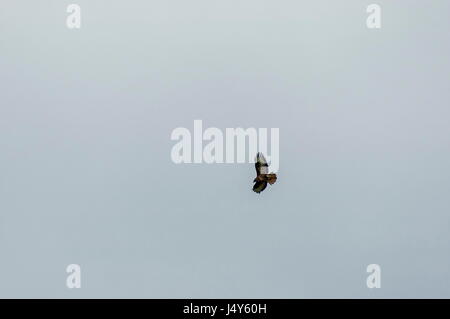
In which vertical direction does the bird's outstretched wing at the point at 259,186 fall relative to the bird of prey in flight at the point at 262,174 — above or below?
below

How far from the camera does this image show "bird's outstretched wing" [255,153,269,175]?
4.34m

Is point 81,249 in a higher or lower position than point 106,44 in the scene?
lower

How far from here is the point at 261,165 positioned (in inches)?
171

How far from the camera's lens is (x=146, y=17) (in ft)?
14.2

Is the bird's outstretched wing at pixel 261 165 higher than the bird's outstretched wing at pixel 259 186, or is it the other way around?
the bird's outstretched wing at pixel 261 165

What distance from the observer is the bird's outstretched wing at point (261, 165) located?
434 centimetres

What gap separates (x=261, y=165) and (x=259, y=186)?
17 centimetres

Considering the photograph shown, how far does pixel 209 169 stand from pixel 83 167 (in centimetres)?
97

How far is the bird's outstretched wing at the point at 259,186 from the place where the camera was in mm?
4360

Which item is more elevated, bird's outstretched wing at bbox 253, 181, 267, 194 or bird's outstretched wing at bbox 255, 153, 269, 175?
bird's outstretched wing at bbox 255, 153, 269, 175

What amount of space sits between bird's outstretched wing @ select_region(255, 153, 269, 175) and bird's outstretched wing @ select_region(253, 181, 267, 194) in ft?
0.27

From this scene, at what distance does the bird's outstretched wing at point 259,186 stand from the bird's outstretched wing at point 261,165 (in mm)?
81
